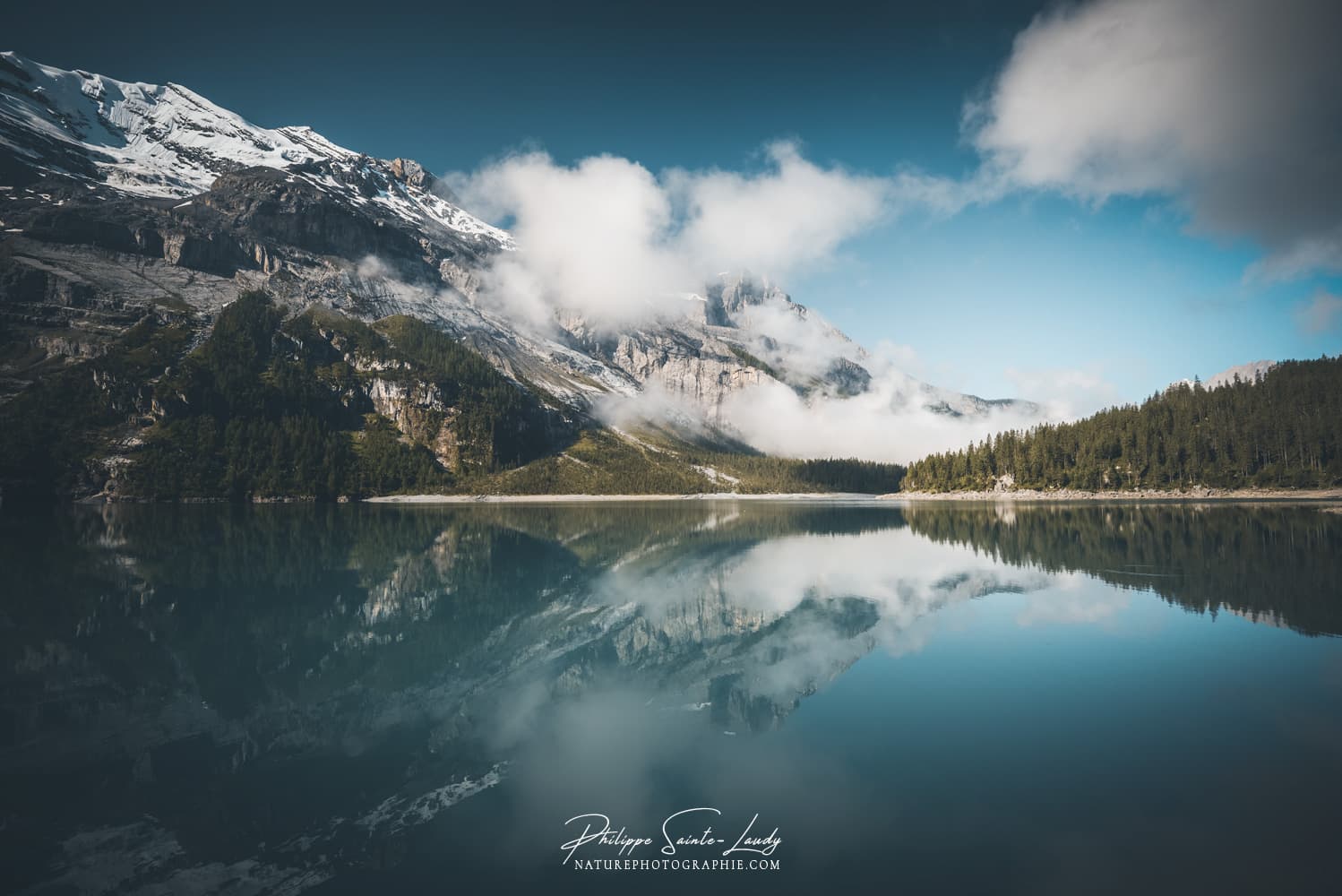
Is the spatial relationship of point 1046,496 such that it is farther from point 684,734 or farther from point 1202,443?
point 684,734

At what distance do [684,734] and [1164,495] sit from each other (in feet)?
464

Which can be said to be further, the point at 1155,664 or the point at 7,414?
the point at 7,414

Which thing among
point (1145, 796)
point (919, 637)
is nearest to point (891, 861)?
point (1145, 796)

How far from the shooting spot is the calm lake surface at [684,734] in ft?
31.9

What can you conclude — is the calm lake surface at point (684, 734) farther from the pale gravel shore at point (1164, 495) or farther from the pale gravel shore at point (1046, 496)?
the pale gravel shore at point (1046, 496)

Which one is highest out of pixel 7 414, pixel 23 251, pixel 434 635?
pixel 23 251

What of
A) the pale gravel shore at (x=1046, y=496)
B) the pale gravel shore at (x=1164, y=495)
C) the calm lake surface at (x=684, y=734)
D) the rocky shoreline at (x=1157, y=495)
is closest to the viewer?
the calm lake surface at (x=684, y=734)

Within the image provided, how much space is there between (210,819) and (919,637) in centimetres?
2191

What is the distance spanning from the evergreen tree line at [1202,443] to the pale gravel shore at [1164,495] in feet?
4.02

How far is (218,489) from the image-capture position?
493 ft

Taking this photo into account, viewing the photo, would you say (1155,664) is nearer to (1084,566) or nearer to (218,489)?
(1084,566)

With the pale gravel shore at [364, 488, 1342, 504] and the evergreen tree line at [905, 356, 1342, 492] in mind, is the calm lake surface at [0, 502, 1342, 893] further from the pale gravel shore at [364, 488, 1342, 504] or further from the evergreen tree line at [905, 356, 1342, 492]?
the evergreen tree line at [905, 356, 1342, 492]

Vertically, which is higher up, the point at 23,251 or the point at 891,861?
the point at 23,251

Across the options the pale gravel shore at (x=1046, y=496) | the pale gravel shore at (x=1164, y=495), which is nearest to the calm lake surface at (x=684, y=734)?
the pale gravel shore at (x=1164, y=495)
